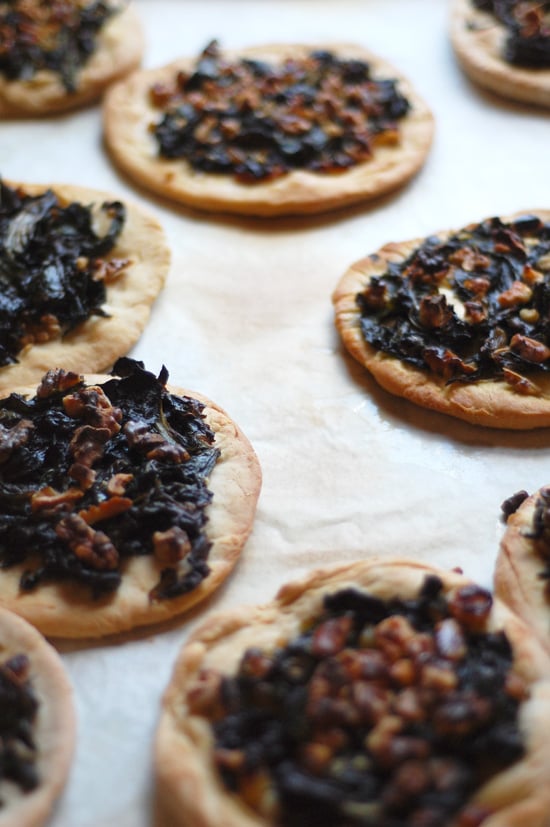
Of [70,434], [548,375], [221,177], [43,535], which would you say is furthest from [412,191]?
[43,535]

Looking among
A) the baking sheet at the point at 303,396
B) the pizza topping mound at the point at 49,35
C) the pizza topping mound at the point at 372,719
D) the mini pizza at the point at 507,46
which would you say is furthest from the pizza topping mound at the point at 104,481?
the mini pizza at the point at 507,46

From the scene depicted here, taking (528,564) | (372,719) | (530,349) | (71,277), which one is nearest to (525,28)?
(530,349)

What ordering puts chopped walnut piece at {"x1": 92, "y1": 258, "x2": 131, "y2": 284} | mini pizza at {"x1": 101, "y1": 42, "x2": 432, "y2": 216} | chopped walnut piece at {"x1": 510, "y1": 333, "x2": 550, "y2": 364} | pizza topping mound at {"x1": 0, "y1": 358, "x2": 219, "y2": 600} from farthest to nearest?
1. mini pizza at {"x1": 101, "y1": 42, "x2": 432, "y2": 216}
2. chopped walnut piece at {"x1": 92, "y1": 258, "x2": 131, "y2": 284}
3. chopped walnut piece at {"x1": 510, "y1": 333, "x2": 550, "y2": 364}
4. pizza topping mound at {"x1": 0, "y1": 358, "x2": 219, "y2": 600}

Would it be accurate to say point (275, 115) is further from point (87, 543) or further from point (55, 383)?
point (87, 543)

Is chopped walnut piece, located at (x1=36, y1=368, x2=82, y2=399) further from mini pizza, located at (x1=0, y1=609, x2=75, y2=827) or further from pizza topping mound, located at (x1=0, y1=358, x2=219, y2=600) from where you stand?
mini pizza, located at (x1=0, y1=609, x2=75, y2=827)

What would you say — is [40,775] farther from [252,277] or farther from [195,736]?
[252,277]

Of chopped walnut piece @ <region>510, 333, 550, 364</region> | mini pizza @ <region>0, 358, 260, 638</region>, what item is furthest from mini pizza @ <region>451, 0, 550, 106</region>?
mini pizza @ <region>0, 358, 260, 638</region>
